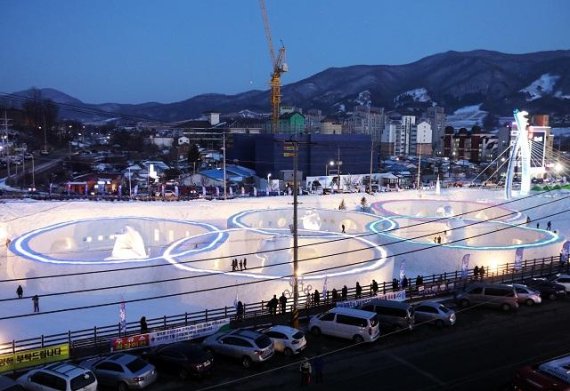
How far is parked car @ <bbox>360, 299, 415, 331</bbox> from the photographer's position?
17625 mm

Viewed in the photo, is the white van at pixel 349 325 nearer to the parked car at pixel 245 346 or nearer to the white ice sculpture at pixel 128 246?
the parked car at pixel 245 346

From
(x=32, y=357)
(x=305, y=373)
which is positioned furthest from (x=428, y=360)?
(x=32, y=357)

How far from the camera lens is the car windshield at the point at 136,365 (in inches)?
519

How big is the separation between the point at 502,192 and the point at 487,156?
78.9 meters

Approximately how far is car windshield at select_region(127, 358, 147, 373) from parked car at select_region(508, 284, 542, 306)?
15128mm

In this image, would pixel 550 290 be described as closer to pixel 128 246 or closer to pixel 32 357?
pixel 32 357

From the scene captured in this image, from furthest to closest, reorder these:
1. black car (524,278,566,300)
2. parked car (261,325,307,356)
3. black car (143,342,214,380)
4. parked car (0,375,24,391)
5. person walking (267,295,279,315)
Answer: black car (524,278,566,300)
person walking (267,295,279,315)
parked car (261,325,307,356)
black car (143,342,214,380)
parked car (0,375,24,391)

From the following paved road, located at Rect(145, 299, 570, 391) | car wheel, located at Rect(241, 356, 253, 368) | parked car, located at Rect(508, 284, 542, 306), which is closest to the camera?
paved road, located at Rect(145, 299, 570, 391)

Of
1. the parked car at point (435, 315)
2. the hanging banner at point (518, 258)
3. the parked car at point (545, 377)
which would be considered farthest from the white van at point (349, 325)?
the hanging banner at point (518, 258)

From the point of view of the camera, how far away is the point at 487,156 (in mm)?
130625

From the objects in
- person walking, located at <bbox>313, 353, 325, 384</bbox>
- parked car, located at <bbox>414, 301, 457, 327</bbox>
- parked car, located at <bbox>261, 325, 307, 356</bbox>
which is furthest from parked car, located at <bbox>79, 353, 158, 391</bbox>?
parked car, located at <bbox>414, 301, 457, 327</bbox>

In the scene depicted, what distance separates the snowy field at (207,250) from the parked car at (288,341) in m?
4.55

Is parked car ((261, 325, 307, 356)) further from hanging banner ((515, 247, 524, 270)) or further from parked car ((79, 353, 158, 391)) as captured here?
hanging banner ((515, 247, 524, 270))

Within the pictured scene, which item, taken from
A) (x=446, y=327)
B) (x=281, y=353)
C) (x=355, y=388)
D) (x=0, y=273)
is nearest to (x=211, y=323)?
(x=281, y=353)
